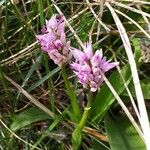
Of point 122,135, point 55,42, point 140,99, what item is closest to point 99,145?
point 122,135

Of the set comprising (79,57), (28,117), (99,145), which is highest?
(79,57)

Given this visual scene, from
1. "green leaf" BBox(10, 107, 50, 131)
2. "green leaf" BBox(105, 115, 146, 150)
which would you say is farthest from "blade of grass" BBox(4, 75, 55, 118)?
"green leaf" BBox(105, 115, 146, 150)

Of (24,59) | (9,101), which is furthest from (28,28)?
(9,101)

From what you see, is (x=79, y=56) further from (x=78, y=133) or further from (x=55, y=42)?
(x=78, y=133)

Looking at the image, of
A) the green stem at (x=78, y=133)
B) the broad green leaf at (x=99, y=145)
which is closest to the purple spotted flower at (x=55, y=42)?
the green stem at (x=78, y=133)

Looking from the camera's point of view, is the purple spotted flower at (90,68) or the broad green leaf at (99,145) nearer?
the purple spotted flower at (90,68)

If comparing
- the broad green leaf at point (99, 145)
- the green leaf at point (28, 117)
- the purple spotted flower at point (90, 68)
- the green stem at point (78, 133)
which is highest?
the purple spotted flower at point (90, 68)

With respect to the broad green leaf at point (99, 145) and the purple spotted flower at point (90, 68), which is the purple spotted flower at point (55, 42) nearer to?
the purple spotted flower at point (90, 68)

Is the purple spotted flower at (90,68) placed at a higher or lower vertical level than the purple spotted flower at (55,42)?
lower
